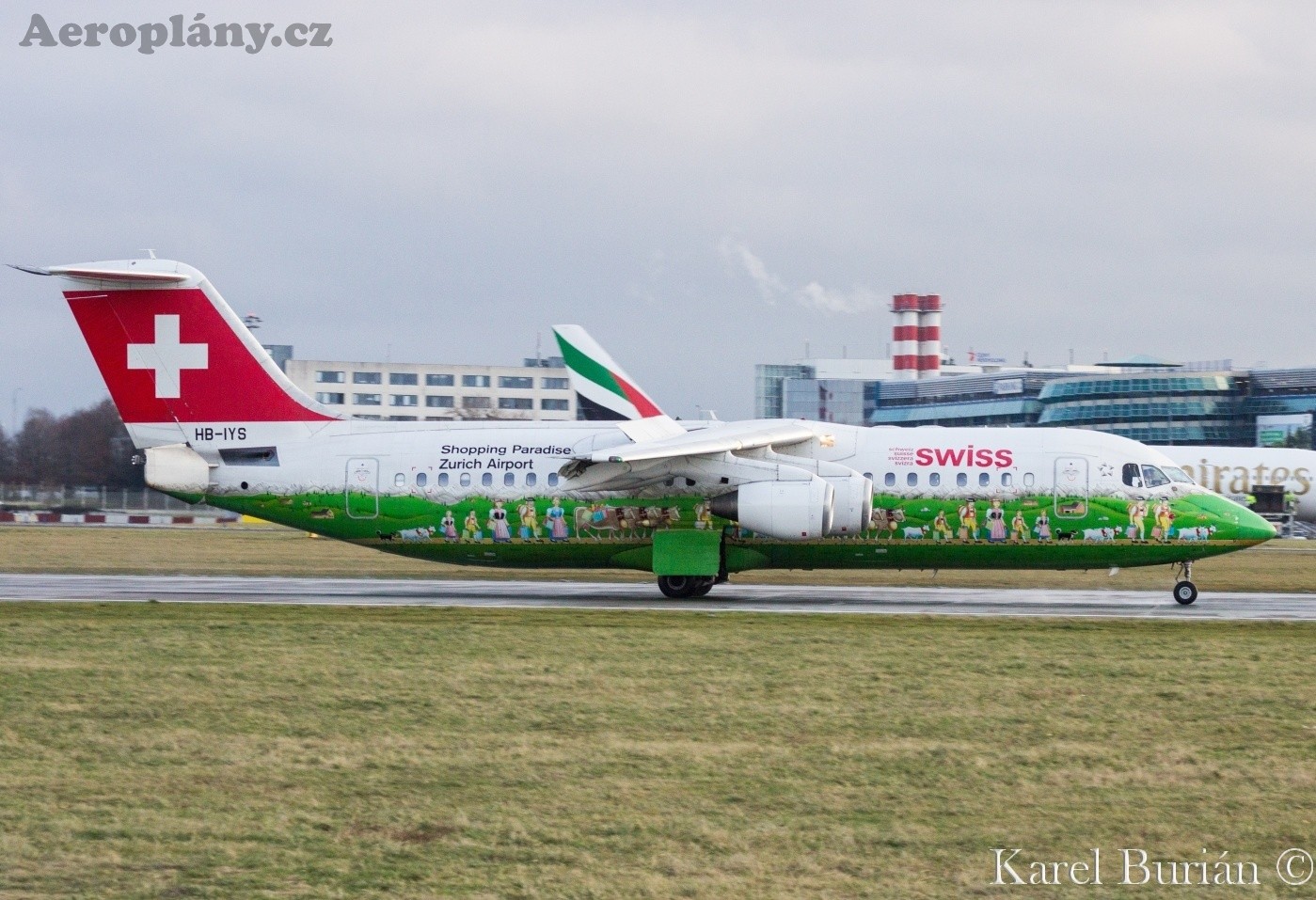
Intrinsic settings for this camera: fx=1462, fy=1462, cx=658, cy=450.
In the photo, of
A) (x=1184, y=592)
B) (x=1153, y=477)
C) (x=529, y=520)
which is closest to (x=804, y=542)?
(x=529, y=520)

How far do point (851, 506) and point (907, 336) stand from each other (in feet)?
352

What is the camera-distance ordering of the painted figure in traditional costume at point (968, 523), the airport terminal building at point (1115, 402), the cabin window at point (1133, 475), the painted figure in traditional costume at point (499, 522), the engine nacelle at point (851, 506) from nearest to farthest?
the engine nacelle at point (851, 506) < the painted figure in traditional costume at point (968, 523) < the cabin window at point (1133, 475) < the painted figure in traditional costume at point (499, 522) < the airport terminal building at point (1115, 402)

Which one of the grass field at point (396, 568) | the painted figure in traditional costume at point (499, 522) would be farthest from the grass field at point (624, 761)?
the grass field at point (396, 568)

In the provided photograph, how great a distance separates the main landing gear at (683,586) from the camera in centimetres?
2891

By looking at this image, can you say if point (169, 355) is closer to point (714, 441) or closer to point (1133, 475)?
point (714, 441)

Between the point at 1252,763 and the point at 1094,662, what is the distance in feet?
Answer: 19.0

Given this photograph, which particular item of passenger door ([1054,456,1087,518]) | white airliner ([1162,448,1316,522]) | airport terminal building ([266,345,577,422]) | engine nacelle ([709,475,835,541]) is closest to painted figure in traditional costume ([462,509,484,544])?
engine nacelle ([709,475,835,541])

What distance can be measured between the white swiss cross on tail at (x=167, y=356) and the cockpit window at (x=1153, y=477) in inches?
729

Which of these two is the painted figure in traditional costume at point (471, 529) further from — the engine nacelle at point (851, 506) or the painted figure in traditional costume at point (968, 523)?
the painted figure in traditional costume at point (968, 523)

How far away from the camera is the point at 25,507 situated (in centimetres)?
8206

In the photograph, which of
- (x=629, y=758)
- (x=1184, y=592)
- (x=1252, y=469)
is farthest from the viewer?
(x=1252, y=469)

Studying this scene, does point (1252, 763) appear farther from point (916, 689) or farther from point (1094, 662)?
point (1094, 662)

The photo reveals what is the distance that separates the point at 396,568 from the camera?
1505 inches

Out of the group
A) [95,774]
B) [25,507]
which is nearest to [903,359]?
[25,507]
